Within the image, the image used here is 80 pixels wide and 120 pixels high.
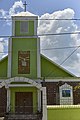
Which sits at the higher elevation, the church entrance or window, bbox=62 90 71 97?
window, bbox=62 90 71 97

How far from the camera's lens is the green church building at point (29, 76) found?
77.2 feet

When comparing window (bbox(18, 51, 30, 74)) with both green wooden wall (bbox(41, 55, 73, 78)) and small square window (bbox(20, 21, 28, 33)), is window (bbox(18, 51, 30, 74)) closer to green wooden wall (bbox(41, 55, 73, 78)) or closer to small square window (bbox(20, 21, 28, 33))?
green wooden wall (bbox(41, 55, 73, 78))

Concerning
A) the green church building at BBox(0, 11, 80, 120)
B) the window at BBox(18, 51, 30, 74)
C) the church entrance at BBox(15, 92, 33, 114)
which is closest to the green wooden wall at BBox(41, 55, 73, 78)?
the green church building at BBox(0, 11, 80, 120)

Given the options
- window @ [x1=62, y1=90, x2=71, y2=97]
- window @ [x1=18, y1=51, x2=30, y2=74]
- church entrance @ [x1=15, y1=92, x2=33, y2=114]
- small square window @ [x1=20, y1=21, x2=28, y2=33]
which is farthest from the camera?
small square window @ [x1=20, y1=21, x2=28, y2=33]

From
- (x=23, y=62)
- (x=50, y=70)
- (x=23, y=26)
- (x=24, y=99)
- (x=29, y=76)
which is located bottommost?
(x=24, y=99)

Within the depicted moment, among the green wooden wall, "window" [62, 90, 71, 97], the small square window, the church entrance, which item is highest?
the small square window

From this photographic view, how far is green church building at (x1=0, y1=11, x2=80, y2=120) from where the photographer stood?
2352cm

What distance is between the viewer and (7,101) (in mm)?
23484

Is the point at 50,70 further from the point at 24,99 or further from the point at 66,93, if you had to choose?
the point at 24,99

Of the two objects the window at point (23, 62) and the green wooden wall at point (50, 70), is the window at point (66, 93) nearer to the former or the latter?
the green wooden wall at point (50, 70)

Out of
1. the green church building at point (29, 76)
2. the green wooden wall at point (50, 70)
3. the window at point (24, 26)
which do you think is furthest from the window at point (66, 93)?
the window at point (24, 26)

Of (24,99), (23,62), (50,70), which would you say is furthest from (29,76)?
(50,70)

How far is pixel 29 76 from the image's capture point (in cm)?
2423

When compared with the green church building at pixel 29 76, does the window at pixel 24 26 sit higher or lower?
higher
